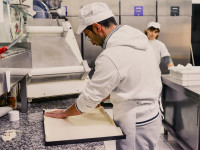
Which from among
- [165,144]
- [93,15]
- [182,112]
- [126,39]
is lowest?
[165,144]

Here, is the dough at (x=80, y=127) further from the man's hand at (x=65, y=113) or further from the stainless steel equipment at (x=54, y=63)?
the stainless steel equipment at (x=54, y=63)

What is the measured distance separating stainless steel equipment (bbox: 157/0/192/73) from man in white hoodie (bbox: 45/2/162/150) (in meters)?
3.41

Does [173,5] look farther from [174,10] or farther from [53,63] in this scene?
[53,63]

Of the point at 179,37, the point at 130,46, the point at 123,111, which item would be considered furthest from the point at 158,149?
the point at 179,37

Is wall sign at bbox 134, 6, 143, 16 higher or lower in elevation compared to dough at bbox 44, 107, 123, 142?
higher

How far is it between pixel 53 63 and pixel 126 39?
802mm

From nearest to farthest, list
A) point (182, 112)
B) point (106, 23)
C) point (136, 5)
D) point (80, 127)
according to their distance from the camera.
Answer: point (80, 127) < point (106, 23) < point (182, 112) < point (136, 5)

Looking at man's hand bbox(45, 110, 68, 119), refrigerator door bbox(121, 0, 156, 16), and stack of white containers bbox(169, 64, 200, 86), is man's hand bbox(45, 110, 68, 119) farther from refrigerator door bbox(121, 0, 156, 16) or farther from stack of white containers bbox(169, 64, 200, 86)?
refrigerator door bbox(121, 0, 156, 16)

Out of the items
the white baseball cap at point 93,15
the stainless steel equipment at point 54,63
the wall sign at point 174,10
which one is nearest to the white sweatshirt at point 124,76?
the white baseball cap at point 93,15

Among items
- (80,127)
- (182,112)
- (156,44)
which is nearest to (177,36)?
(156,44)

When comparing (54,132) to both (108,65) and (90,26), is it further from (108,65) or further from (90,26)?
(90,26)

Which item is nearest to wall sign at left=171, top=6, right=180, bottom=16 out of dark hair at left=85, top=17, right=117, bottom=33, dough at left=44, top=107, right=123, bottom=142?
dark hair at left=85, top=17, right=117, bottom=33

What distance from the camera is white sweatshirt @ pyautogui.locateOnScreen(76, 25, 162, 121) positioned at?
1.36 m

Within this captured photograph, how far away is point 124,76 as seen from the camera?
1.40m
